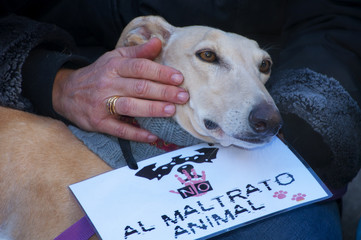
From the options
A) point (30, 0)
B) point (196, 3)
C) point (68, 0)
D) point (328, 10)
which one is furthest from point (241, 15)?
point (30, 0)

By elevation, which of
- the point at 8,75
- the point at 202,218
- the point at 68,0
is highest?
the point at 68,0

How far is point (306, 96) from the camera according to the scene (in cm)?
169

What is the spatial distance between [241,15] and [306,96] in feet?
2.11

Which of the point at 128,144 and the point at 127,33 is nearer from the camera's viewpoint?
the point at 128,144

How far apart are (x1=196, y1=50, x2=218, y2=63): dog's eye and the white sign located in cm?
40

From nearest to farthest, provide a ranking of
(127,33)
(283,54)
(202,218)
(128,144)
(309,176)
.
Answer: (202,218) < (309,176) < (128,144) < (127,33) < (283,54)

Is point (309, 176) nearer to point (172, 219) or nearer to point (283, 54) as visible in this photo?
point (172, 219)

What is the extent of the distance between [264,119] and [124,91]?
59 centimetres

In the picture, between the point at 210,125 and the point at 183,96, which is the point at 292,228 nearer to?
the point at 210,125

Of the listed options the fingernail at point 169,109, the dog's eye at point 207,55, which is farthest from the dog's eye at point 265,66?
the fingernail at point 169,109

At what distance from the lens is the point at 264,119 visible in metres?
1.43

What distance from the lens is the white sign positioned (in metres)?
1.34

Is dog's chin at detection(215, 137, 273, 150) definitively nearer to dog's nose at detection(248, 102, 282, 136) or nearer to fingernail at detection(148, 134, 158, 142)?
dog's nose at detection(248, 102, 282, 136)

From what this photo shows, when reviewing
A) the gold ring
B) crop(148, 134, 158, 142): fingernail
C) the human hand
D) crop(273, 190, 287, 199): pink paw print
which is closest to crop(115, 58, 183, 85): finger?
the human hand
